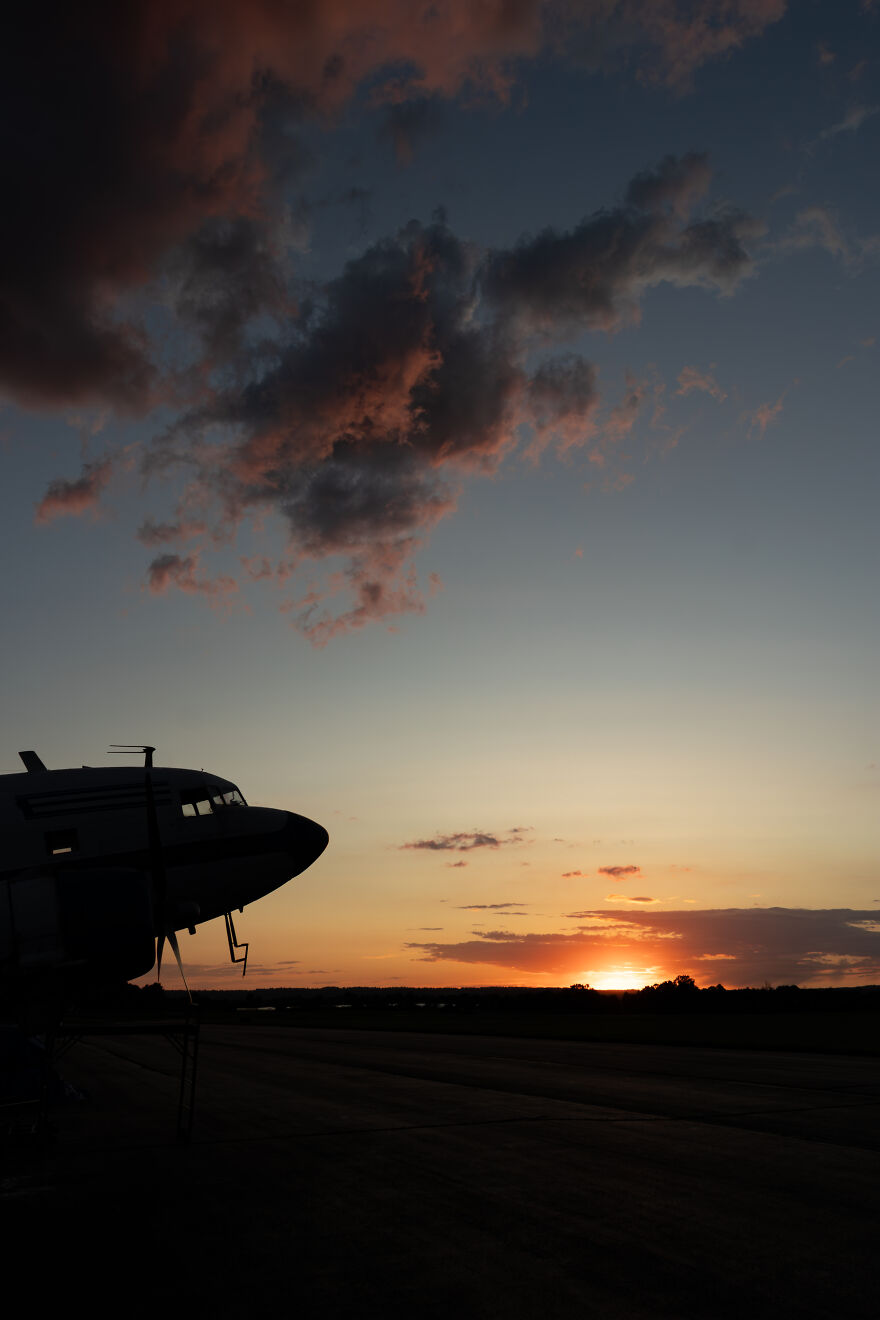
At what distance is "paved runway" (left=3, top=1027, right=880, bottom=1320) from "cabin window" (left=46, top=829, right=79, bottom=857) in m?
5.53

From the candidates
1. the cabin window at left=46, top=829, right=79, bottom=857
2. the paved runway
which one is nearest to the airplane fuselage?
the cabin window at left=46, top=829, right=79, bottom=857

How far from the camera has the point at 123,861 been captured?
67.6ft

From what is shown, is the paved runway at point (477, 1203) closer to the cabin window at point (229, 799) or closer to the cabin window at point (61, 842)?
the cabin window at point (61, 842)

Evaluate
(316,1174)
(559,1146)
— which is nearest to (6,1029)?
(316,1174)

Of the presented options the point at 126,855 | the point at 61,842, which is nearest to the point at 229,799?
the point at 126,855

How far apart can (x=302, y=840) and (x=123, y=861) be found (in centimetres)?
490

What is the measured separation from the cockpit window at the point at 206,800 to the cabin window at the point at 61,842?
2773 mm

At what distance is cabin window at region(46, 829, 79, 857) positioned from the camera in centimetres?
2003

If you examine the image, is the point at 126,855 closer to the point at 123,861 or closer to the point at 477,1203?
the point at 123,861

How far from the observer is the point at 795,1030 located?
2267 inches

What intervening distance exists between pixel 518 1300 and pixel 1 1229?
5928mm

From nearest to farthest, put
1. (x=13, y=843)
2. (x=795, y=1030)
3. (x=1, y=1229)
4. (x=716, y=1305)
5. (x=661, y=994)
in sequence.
Result: (x=716, y=1305), (x=1, y=1229), (x=13, y=843), (x=795, y=1030), (x=661, y=994)

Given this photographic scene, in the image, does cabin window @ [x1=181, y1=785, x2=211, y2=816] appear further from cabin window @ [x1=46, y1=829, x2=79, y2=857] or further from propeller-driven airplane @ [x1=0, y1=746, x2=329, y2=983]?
cabin window @ [x1=46, y1=829, x2=79, y2=857]

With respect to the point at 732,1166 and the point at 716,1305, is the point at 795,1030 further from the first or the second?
the point at 716,1305
